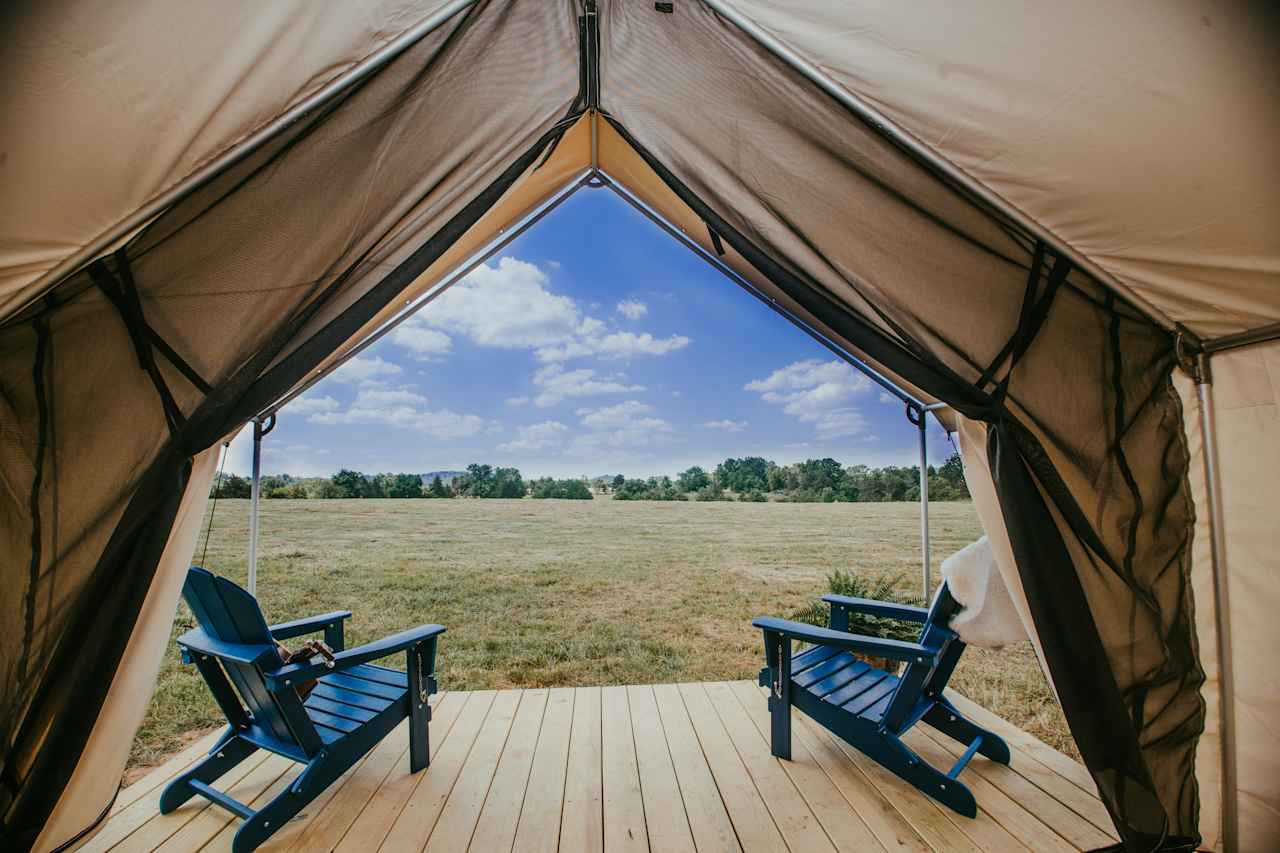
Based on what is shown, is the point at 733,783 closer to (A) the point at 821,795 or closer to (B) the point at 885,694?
(A) the point at 821,795

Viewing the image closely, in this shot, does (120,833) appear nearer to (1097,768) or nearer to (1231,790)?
(1097,768)

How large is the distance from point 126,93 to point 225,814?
91.2 inches

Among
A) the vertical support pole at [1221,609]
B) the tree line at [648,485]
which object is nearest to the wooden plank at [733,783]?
the vertical support pole at [1221,609]

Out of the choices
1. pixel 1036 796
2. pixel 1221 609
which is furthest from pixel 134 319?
pixel 1036 796

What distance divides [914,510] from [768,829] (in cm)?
635

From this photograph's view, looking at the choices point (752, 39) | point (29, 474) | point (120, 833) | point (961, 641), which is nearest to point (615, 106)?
point (752, 39)

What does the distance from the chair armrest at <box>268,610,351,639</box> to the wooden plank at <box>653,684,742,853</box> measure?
1.61 meters

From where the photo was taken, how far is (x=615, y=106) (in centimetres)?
188

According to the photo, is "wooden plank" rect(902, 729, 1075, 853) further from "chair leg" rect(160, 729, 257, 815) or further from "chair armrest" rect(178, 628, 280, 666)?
"chair leg" rect(160, 729, 257, 815)

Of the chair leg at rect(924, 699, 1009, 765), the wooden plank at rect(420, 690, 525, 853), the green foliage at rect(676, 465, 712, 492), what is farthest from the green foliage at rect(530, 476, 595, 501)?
the chair leg at rect(924, 699, 1009, 765)

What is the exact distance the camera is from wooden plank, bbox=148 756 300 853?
73.4 inches

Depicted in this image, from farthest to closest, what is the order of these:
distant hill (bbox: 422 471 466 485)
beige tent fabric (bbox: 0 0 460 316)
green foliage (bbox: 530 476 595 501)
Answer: green foliage (bbox: 530 476 595 501)
distant hill (bbox: 422 471 466 485)
beige tent fabric (bbox: 0 0 460 316)

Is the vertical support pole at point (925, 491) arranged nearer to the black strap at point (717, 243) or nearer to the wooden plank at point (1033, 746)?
the wooden plank at point (1033, 746)

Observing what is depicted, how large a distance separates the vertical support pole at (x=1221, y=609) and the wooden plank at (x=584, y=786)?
1.85 meters
